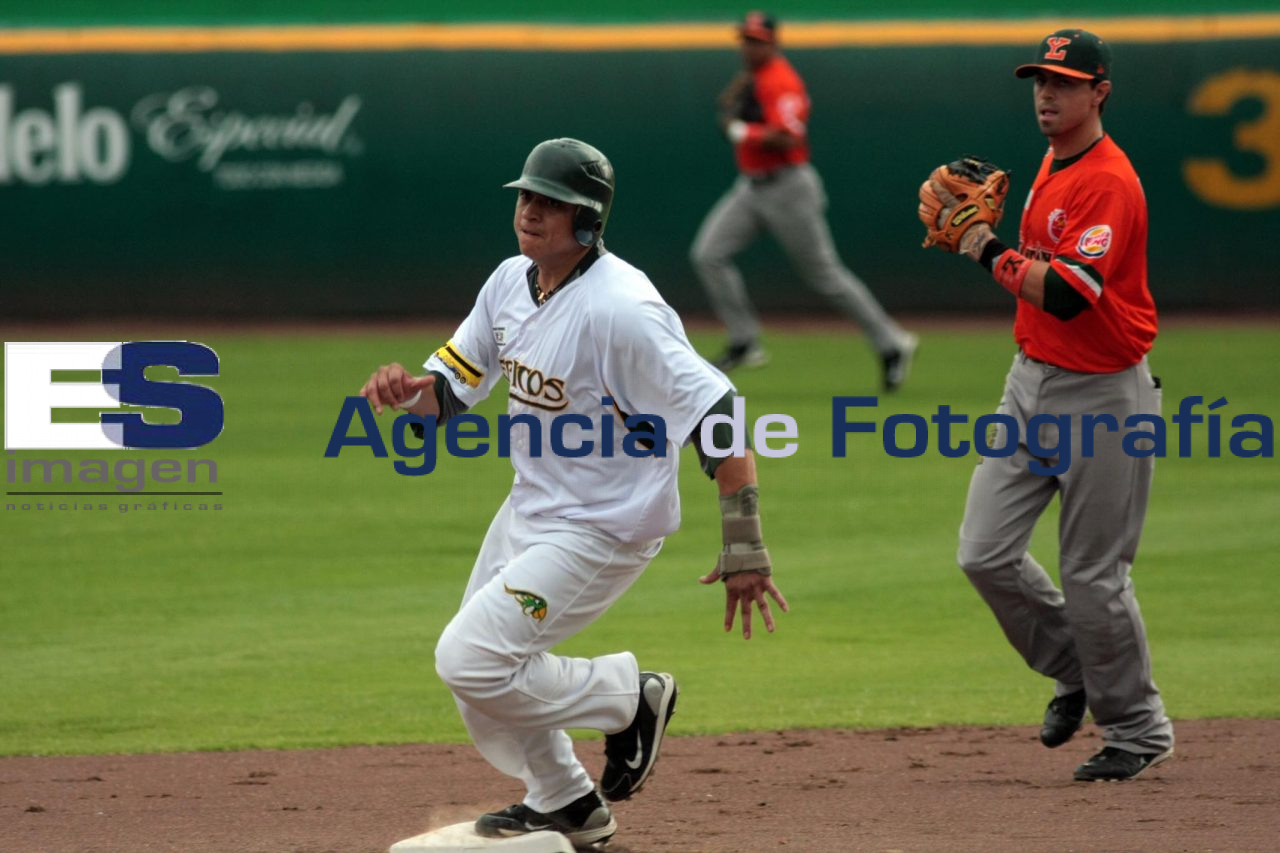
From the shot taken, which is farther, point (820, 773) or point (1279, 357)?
point (1279, 357)

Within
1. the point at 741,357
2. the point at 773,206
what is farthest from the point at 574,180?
the point at 741,357

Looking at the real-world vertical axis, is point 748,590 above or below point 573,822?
Answer: above

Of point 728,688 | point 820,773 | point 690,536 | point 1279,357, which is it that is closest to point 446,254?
point 1279,357

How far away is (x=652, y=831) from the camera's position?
511 cm

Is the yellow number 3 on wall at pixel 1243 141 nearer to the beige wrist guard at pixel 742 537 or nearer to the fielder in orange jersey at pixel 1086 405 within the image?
the fielder in orange jersey at pixel 1086 405

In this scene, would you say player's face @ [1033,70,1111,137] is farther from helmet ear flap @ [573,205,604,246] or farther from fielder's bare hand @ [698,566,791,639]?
fielder's bare hand @ [698,566,791,639]

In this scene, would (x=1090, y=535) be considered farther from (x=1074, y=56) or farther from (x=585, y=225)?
(x=585, y=225)

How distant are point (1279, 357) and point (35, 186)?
Result: 1110 cm

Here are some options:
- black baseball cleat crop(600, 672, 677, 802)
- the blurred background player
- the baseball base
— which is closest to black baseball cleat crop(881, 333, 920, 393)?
the blurred background player

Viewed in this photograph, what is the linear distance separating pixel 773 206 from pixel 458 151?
15.7 ft

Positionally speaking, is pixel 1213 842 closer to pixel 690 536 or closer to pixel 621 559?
pixel 621 559

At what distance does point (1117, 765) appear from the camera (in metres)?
5.52

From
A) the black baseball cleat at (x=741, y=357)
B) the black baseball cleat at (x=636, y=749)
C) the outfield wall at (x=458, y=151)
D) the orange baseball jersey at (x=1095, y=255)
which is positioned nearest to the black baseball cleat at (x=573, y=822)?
the black baseball cleat at (x=636, y=749)

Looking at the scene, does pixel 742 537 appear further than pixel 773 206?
No
